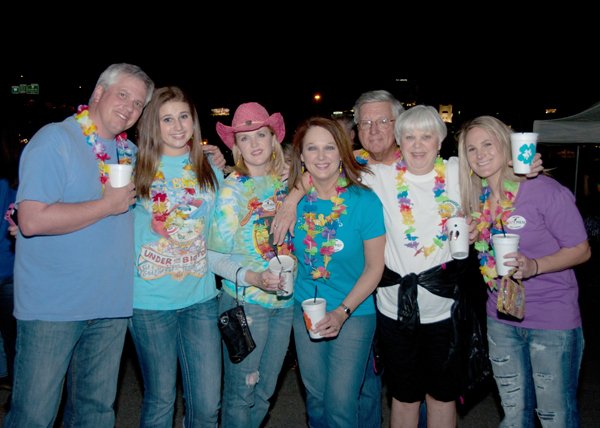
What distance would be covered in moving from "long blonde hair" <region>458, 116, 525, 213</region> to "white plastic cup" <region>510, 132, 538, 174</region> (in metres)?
0.15

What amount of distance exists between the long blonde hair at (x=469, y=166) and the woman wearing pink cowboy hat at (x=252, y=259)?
1110mm

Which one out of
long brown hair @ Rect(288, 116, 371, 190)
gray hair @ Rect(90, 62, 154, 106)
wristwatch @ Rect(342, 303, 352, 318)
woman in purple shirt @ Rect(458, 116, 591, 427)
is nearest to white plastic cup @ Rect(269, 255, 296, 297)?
wristwatch @ Rect(342, 303, 352, 318)

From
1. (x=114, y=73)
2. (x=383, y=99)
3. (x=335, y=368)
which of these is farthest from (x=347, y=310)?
(x=114, y=73)

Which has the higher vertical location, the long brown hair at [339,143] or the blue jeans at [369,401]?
the long brown hair at [339,143]

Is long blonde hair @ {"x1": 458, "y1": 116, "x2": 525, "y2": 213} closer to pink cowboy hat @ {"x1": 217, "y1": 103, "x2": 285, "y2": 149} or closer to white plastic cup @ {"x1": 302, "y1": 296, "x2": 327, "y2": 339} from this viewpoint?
white plastic cup @ {"x1": 302, "y1": 296, "x2": 327, "y2": 339}

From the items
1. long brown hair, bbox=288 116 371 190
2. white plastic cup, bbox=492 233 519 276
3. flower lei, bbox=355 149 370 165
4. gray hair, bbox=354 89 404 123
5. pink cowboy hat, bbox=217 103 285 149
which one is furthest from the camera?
gray hair, bbox=354 89 404 123

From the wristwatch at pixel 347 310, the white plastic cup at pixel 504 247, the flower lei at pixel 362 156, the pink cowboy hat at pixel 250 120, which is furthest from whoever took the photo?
the flower lei at pixel 362 156

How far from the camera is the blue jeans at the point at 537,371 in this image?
2.55 m

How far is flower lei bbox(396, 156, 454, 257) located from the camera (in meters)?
2.76

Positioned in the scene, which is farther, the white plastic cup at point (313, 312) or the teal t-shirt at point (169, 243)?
the teal t-shirt at point (169, 243)

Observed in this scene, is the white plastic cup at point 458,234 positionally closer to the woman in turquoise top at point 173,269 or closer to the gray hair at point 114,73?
the woman in turquoise top at point 173,269

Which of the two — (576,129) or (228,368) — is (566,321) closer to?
(228,368)

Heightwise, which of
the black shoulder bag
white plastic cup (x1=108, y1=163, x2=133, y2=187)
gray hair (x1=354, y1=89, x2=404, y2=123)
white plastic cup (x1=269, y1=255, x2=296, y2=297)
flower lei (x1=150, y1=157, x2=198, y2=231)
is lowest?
the black shoulder bag

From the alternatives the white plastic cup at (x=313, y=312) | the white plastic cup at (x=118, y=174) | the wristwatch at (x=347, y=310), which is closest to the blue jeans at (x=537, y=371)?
the wristwatch at (x=347, y=310)
